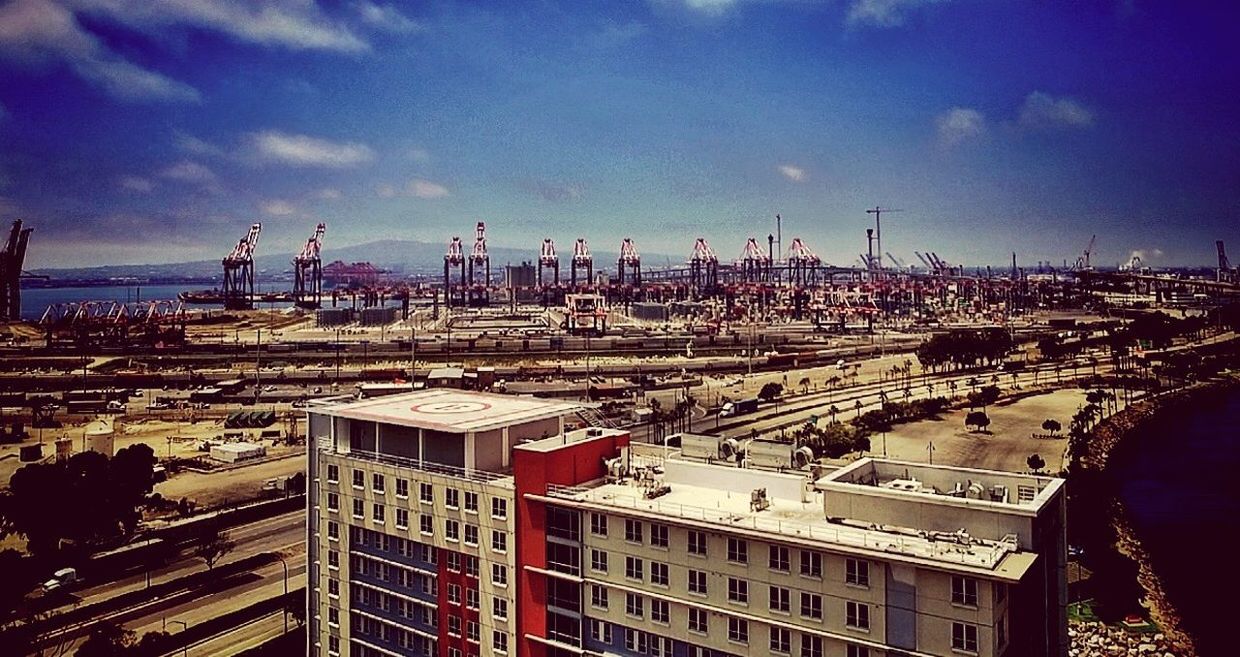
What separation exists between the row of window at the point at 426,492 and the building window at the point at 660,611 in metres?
2.07

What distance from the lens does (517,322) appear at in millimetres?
81625

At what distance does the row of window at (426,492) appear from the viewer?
9.95 meters

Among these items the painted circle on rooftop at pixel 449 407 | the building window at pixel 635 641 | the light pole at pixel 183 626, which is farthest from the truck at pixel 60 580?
the building window at pixel 635 641

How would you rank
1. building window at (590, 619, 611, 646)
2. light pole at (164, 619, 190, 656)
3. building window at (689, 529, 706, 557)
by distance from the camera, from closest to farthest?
1. building window at (689, 529, 706, 557)
2. building window at (590, 619, 611, 646)
3. light pole at (164, 619, 190, 656)

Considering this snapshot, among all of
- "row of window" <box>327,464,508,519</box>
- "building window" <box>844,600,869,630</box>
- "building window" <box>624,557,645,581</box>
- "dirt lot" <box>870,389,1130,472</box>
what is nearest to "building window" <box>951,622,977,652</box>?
"building window" <box>844,600,869,630</box>

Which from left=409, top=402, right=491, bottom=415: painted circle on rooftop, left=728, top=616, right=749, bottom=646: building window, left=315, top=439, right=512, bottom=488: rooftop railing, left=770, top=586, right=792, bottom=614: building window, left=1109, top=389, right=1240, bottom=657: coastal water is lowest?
left=1109, top=389, right=1240, bottom=657: coastal water

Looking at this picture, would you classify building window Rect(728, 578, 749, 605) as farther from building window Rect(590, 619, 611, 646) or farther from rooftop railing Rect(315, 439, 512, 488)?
rooftop railing Rect(315, 439, 512, 488)

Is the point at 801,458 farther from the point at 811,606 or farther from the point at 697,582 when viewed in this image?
the point at 811,606

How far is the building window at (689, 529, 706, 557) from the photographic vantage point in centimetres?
858

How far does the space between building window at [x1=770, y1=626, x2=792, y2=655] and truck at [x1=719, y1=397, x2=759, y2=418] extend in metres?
25.8

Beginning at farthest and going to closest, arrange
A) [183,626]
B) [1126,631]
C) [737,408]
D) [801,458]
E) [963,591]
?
[737,408]
[1126,631]
[183,626]
[801,458]
[963,591]

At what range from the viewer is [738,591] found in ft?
27.5

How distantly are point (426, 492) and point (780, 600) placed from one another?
471 centimetres

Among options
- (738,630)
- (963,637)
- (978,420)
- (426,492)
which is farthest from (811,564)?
(978,420)
